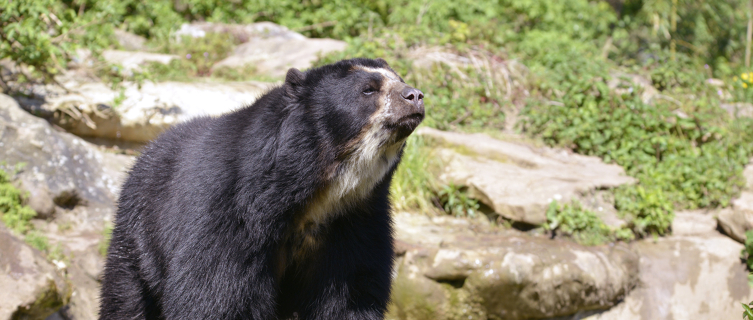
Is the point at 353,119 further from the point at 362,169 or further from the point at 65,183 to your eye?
the point at 65,183

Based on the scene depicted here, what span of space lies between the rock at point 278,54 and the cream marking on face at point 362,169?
5.63m

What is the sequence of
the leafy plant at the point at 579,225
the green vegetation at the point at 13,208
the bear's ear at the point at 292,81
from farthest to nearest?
the leafy plant at the point at 579,225
the green vegetation at the point at 13,208
the bear's ear at the point at 292,81

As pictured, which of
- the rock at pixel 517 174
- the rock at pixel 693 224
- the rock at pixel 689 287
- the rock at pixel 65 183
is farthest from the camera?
the rock at pixel 693 224

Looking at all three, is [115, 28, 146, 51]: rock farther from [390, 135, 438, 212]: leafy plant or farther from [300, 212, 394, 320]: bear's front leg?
[300, 212, 394, 320]: bear's front leg

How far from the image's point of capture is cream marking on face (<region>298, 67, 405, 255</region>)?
3039 mm

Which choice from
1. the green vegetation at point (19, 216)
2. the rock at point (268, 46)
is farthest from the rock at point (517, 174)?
the green vegetation at point (19, 216)

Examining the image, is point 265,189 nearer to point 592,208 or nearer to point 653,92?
point 592,208

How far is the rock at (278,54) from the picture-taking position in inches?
353

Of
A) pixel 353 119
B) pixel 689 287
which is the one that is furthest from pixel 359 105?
pixel 689 287

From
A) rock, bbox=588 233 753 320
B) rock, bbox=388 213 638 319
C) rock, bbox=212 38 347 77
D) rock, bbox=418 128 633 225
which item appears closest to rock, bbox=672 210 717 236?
rock, bbox=588 233 753 320

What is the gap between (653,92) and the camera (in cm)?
866

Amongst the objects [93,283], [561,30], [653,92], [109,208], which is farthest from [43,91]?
[561,30]

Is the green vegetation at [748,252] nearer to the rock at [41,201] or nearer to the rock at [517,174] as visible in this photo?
the rock at [517,174]

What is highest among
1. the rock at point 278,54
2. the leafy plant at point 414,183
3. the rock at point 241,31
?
the leafy plant at point 414,183
